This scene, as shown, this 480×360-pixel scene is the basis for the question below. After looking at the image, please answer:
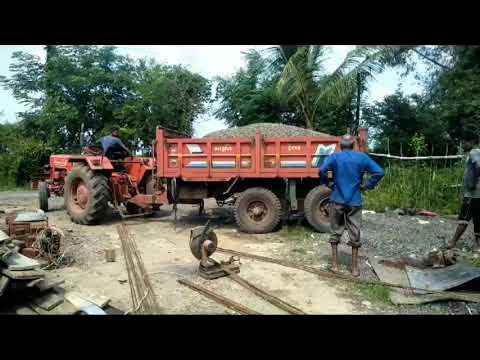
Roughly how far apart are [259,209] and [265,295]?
3.17m

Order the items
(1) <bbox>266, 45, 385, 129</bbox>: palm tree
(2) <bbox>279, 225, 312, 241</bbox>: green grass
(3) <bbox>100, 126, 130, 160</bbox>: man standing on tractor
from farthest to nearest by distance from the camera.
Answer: (1) <bbox>266, 45, 385, 129</bbox>: palm tree, (3) <bbox>100, 126, 130, 160</bbox>: man standing on tractor, (2) <bbox>279, 225, 312, 241</bbox>: green grass

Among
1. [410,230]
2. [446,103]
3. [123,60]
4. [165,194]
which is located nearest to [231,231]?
[165,194]

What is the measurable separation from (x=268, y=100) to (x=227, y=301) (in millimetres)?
14711

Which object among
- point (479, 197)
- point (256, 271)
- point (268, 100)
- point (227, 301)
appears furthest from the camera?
point (268, 100)

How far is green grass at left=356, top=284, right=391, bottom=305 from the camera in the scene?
411 cm

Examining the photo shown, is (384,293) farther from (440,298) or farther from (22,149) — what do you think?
(22,149)

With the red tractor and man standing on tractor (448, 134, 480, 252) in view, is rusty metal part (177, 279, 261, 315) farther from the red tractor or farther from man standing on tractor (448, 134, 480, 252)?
man standing on tractor (448, 134, 480, 252)

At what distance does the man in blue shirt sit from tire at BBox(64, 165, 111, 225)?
4.45m

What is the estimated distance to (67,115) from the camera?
19031 millimetres

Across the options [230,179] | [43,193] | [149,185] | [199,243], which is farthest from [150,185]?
[199,243]

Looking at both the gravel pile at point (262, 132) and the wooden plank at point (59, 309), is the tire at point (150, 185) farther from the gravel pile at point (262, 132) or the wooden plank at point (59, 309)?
the wooden plank at point (59, 309)

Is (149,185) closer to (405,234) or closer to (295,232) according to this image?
(295,232)

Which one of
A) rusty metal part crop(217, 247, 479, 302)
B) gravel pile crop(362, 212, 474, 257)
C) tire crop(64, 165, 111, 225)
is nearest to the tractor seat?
tire crop(64, 165, 111, 225)
